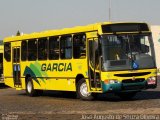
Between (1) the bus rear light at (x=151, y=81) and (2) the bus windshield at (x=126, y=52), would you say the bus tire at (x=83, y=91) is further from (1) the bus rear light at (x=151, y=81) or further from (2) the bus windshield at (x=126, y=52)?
(1) the bus rear light at (x=151, y=81)

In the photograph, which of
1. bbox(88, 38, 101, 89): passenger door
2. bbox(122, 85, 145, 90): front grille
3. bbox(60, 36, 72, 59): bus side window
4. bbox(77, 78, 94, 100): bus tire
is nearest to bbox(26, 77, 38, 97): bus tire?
bbox(60, 36, 72, 59): bus side window

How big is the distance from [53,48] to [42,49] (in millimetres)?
1130

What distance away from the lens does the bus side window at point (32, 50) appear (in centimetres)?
2511

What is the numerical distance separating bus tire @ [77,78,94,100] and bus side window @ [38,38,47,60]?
3.28 m

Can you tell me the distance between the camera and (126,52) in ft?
65.4

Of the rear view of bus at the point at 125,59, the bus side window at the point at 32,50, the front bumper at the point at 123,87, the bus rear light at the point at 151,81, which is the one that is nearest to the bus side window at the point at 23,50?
the bus side window at the point at 32,50

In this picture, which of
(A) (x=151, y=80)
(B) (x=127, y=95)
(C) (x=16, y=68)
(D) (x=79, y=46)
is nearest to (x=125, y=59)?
(A) (x=151, y=80)

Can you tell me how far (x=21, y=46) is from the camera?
87.4 feet

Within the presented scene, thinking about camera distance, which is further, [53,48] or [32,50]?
[32,50]

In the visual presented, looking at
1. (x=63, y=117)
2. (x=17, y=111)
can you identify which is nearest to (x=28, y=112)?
(x=17, y=111)

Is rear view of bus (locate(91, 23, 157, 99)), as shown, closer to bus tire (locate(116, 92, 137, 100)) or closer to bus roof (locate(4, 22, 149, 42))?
bus roof (locate(4, 22, 149, 42))

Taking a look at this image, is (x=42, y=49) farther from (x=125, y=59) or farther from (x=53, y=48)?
(x=125, y=59)

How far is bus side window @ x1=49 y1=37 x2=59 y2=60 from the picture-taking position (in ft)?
75.6

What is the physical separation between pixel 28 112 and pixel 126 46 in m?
4.97
